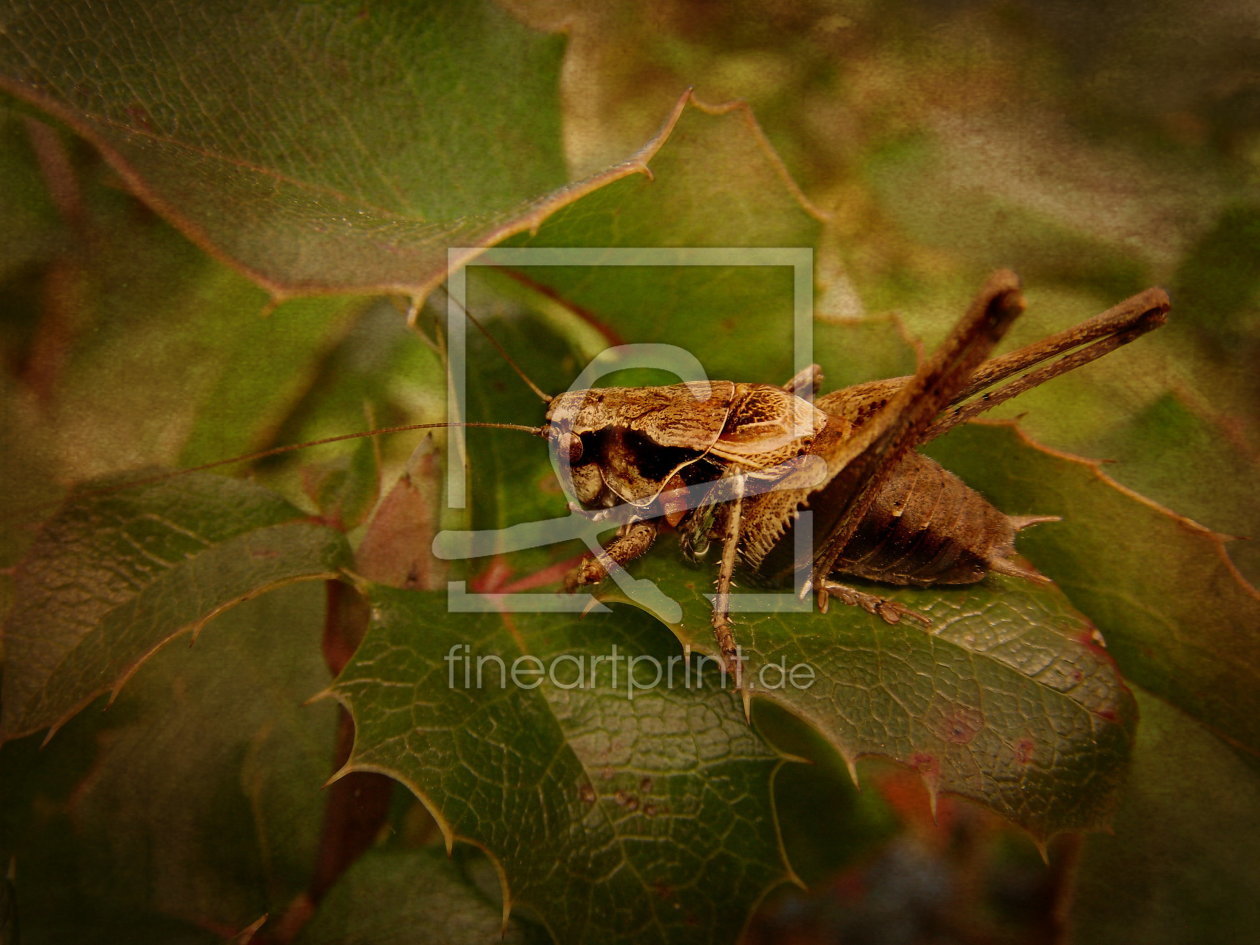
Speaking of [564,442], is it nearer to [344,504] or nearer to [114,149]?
[344,504]

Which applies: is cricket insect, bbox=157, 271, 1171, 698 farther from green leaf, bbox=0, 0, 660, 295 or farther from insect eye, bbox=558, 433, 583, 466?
green leaf, bbox=0, 0, 660, 295

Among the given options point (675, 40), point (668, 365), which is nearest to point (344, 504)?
point (668, 365)

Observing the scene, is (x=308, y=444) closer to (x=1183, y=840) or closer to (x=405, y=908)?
(x=405, y=908)

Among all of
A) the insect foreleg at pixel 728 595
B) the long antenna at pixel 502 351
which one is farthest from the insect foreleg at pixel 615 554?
the long antenna at pixel 502 351

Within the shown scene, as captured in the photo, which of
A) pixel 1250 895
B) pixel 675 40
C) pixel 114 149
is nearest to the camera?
pixel 114 149

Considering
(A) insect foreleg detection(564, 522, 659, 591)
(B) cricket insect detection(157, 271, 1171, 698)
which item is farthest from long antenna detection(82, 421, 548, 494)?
(A) insect foreleg detection(564, 522, 659, 591)

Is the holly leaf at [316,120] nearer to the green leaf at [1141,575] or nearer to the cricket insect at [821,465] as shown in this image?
the cricket insect at [821,465]
